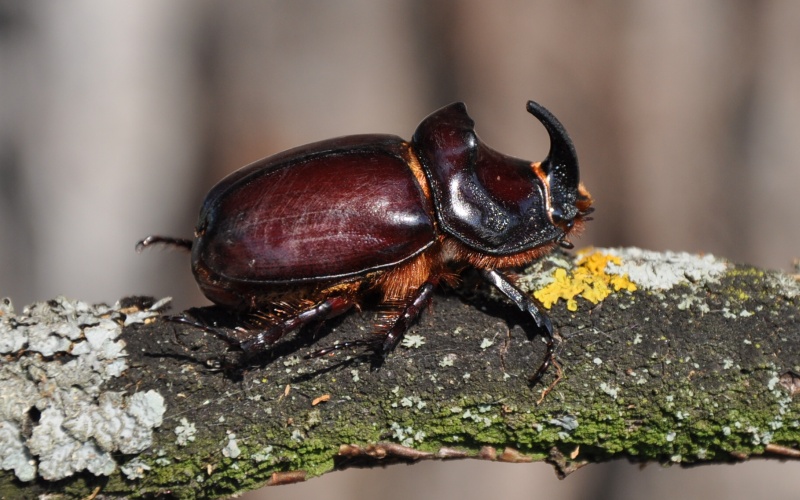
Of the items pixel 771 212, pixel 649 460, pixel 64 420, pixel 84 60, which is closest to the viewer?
pixel 64 420

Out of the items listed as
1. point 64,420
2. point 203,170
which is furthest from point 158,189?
point 64,420

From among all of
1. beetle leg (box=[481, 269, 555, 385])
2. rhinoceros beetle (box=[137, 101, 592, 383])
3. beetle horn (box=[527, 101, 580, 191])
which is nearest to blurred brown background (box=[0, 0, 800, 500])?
rhinoceros beetle (box=[137, 101, 592, 383])

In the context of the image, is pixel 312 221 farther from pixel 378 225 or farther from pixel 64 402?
pixel 64 402

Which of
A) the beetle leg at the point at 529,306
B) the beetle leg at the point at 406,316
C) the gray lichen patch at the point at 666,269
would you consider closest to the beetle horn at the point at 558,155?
the gray lichen patch at the point at 666,269

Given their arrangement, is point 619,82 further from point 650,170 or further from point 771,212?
point 771,212

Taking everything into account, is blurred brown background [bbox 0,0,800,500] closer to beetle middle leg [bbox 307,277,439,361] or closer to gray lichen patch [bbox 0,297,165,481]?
gray lichen patch [bbox 0,297,165,481]

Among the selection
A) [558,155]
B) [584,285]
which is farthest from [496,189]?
[584,285]
